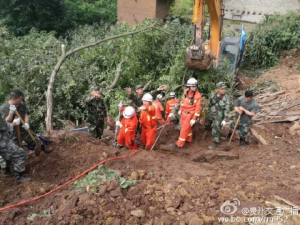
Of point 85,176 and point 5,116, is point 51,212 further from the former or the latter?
point 5,116

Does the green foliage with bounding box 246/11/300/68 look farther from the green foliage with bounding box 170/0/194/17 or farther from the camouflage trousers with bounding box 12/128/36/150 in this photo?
the camouflage trousers with bounding box 12/128/36/150

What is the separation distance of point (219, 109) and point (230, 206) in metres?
2.83

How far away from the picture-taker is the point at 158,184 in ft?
14.1

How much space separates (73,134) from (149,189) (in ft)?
9.20

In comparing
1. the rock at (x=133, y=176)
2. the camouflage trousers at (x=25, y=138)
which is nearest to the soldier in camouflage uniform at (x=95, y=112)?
the camouflage trousers at (x=25, y=138)

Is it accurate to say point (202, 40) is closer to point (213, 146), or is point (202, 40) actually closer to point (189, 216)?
point (213, 146)

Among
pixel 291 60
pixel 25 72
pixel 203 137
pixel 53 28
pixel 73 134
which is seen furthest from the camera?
pixel 53 28

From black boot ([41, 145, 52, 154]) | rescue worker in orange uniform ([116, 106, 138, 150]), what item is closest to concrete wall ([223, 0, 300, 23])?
rescue worker in orange uniform ([116, 106, 138, 150])

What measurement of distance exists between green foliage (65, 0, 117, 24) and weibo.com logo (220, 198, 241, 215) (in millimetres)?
20782

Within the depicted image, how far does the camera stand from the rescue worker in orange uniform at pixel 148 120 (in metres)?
6.15

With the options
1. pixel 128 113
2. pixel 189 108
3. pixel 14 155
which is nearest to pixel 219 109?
pixel 189 108

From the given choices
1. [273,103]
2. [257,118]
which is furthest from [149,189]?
[273,103]

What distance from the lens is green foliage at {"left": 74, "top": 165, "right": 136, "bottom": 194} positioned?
4.08 metres

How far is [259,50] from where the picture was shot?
44.9 feet
